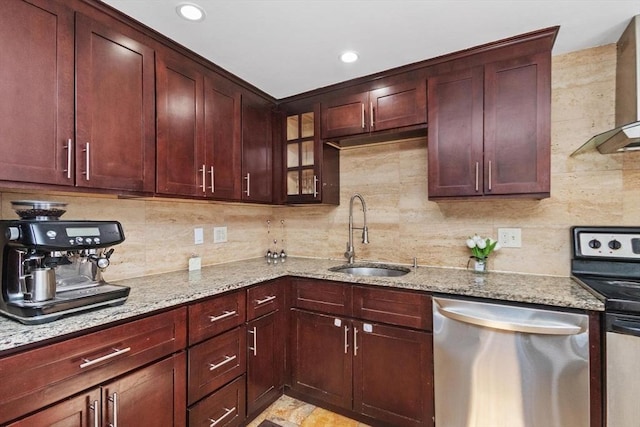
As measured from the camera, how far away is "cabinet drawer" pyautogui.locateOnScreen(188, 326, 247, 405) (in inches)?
61.7

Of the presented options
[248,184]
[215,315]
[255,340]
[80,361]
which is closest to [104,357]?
[80,361]

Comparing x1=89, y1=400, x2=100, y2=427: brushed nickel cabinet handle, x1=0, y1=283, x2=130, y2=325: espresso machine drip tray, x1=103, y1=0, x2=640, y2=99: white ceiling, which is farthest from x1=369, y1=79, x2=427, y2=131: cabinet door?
x1=89, y1=400, x2=100, y2=427: brushed nickel cabinet handle

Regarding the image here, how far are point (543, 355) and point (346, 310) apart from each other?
1.05 m

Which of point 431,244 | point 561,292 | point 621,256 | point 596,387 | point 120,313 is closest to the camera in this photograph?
point 120,313

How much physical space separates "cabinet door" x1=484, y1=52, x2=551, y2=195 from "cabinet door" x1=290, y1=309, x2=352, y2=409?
4.37ft

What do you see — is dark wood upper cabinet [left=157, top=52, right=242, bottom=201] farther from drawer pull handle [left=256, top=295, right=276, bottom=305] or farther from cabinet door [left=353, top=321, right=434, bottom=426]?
cabinet door [left=353, top=321, right=434, bottom=426]

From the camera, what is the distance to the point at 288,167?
8.71 feet

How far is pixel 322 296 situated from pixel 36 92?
180 centimetres

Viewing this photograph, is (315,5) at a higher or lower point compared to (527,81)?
higher

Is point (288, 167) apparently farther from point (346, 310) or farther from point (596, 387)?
point (596, 387)

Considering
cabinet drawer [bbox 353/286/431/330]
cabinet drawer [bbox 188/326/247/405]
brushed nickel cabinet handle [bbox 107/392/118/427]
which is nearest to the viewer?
brushed nickel cabinet handle [bbox 107/392/118/427]

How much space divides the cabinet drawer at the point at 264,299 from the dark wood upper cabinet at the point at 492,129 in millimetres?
1242

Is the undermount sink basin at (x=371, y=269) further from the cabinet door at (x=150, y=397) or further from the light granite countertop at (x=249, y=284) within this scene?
the cabinet door at (x=150, y=397)

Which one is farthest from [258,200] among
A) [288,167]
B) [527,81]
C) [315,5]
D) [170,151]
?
[527,81]
